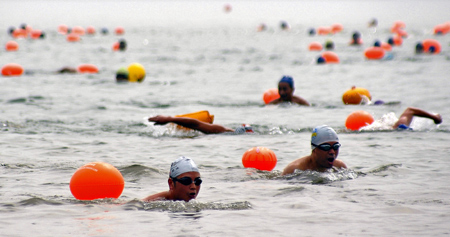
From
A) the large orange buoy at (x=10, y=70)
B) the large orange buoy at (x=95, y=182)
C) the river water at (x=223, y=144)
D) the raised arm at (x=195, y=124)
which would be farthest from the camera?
the large orange buoy at (x=10, y=70)

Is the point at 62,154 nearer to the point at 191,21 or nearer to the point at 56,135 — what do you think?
the point at 56,135

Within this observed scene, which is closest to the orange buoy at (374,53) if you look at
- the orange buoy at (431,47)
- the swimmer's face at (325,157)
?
the orange buoy at (431,47)

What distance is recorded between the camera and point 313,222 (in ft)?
25.3

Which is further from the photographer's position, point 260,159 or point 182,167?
point 260,159

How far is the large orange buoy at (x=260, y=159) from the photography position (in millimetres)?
10773

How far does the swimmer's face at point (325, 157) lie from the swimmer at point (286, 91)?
22.8 ft

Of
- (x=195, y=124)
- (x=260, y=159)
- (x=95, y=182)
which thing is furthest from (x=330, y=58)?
(x=95, y=182)

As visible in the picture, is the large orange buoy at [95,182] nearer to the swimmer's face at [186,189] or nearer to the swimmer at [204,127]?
the swimmer's face at [186,189]

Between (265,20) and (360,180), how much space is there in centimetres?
5563

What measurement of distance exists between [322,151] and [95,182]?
3631mm

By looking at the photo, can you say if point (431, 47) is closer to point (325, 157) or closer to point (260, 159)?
point (260, 159)

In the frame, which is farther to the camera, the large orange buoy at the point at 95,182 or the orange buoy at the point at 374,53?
the orange buoy at the point at 374,53

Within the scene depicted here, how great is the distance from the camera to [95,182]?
8414 millimetres

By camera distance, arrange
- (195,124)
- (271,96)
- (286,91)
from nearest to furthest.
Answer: (195,124) < (286,91) < (271,96)
